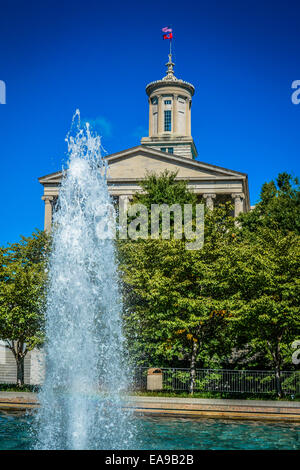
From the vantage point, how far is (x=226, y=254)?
2828 centimetres

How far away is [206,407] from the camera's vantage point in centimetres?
2103

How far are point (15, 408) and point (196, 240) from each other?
12317 mm

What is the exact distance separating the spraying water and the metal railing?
9.70 metres

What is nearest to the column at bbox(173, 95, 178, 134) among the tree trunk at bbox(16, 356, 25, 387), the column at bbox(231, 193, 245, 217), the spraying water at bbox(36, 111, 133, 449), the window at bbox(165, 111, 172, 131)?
the window at bbox(165, 111, 172, 131)

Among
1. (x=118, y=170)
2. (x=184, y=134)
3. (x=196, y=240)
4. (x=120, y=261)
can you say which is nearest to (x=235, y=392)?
(x=196, y=240)

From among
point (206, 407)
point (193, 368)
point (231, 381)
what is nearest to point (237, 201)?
point (231, 381)

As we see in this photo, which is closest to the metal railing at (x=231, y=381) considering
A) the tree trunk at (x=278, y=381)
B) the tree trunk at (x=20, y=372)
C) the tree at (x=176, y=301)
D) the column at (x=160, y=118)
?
the tree trunk at (x=278, y=381)

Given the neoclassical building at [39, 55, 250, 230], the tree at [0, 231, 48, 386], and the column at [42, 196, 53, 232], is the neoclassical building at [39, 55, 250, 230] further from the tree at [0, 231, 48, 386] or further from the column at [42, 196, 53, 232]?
the tree at [0, 231, 48, 386]

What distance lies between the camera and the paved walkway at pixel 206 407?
20391mm

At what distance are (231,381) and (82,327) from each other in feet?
45.1

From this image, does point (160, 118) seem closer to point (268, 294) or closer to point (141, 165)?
point (141, 165)

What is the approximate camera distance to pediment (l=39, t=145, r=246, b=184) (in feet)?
202
